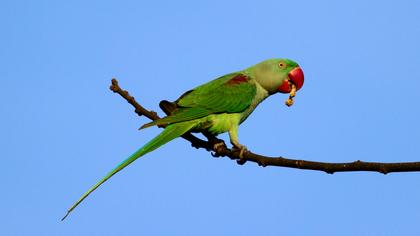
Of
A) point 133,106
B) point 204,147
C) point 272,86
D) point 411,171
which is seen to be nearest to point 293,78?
point 272,86

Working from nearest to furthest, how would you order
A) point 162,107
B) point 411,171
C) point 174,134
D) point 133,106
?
point 411,171
point 133,106
point 174,134
point 162,107

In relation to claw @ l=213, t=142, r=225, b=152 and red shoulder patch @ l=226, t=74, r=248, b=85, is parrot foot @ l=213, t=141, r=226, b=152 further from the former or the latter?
red shoulder patch @ l=226, t=74, r=248, b=85

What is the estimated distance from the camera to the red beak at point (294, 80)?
22.9 feet

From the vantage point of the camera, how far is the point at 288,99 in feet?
22.5

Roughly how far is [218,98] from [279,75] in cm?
110

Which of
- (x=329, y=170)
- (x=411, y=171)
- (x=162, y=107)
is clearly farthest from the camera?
(x=162, y=107)

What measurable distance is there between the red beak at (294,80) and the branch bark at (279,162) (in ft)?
4.52

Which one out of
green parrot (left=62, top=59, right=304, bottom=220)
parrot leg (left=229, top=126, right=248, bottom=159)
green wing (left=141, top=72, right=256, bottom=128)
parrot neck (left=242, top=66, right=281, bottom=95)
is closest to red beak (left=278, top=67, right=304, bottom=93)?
green parrot (left=62, top=59, right=304, bottom=220)

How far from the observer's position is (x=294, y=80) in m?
6.98

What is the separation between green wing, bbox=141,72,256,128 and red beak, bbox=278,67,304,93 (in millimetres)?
458

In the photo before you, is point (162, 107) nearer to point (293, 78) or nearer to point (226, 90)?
point (226, 90)

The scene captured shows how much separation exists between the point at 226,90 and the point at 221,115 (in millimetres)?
362

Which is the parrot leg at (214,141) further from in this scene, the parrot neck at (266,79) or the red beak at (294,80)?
the red beak at (294,80)

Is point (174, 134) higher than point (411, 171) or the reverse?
higher
